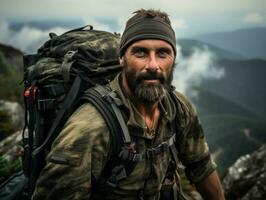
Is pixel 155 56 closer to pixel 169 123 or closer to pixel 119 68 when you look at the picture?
pixel 119 68

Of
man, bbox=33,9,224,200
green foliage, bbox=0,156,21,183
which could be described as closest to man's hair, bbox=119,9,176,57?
man, bbox=33,9,224,200

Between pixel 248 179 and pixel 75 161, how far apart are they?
6.86m

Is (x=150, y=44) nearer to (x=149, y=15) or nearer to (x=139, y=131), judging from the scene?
(x=149, y=15)

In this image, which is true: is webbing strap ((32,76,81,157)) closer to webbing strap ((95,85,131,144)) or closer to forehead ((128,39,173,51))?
webbing strap ((95,85,131,144))

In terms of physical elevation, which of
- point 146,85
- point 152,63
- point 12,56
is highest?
point 12,56

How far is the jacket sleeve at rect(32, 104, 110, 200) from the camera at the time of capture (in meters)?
3.10

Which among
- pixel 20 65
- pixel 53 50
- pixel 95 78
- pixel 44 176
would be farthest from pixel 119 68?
pixel 20 65

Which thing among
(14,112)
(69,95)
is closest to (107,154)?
(69,95)

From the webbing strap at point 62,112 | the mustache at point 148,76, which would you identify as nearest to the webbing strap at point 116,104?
the webbing strap at point 62,112

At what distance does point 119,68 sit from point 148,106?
613mm

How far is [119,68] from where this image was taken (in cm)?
419

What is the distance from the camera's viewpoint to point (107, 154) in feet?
10.9

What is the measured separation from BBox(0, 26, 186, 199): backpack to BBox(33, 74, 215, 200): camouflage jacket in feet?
0.48

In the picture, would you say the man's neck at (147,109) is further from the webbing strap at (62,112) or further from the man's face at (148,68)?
the webbing strap at (62,112)
